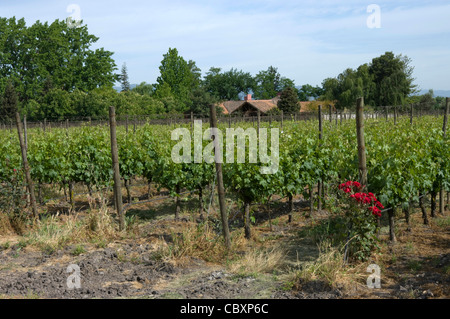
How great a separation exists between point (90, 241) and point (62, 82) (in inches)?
1960

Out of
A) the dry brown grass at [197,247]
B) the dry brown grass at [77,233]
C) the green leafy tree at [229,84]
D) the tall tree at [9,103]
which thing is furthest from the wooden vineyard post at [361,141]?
the green leafy tree at [229,84]

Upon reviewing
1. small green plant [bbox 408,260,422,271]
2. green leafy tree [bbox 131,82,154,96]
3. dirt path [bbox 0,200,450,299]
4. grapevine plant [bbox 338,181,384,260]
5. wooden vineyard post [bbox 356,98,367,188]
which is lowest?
small green plant [bbox 408,260,422,271]

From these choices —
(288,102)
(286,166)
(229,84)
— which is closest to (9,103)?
(288,102)

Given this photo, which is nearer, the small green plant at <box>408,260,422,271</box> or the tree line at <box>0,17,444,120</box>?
the small green plant at <box>408,260,422,271</box>

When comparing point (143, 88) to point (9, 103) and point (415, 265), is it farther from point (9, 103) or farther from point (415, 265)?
point (415, 265)

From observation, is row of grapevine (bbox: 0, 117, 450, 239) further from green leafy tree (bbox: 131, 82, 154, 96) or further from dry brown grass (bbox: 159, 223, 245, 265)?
green leafy tree (bbox: 131, 82, 154, 96)

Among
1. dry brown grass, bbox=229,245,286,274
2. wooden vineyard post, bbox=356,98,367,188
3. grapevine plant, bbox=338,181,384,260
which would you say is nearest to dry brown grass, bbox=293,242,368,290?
grapevine plant, bbox=338,181,384,260

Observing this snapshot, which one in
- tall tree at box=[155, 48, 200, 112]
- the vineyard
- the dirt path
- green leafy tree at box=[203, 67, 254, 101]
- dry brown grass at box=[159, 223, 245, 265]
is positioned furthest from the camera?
green leafy tree at box=[203, 67, 254, 101]

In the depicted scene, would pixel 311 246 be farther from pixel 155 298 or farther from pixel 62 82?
pixel 62 82

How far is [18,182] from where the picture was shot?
25.5 ft

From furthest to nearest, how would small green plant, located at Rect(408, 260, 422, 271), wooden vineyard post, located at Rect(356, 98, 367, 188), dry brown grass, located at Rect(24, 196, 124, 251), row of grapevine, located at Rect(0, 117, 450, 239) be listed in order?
row of grapevine, located at Rect(0, 117, 450, 239), dry brown grass, located at Rect(24, 196, 124, 251), wooden vineyard post, located at Rect(356, 98, 367, 188), small green plant, located at Rect(408, 260, 422, 271)

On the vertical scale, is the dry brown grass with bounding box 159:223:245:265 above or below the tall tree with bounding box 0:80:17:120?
below

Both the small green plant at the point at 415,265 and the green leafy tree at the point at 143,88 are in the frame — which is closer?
the small green plant at the point at 415,265

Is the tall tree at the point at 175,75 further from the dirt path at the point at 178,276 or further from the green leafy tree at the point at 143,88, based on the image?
the dirt path at the point at 178,276
